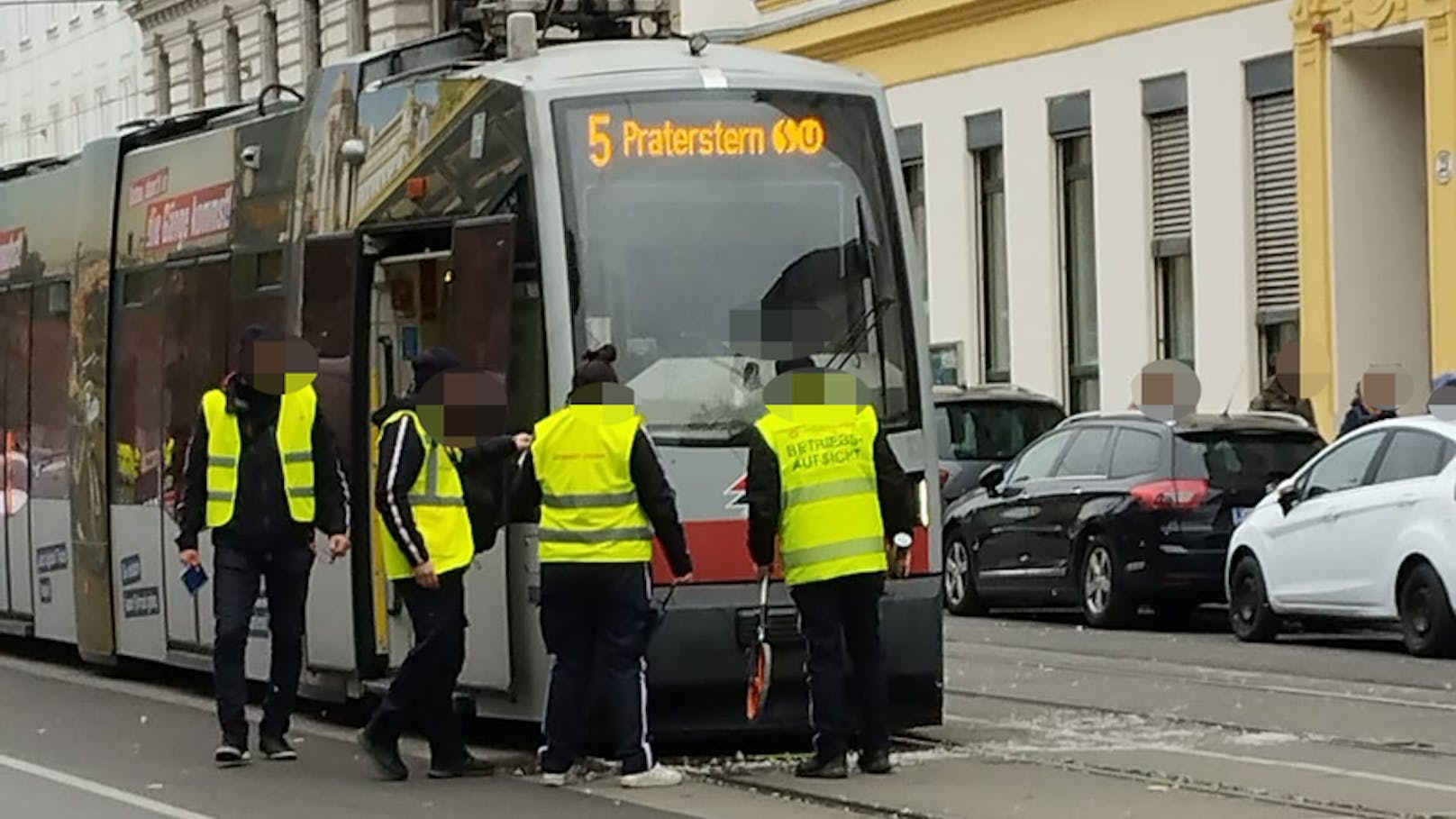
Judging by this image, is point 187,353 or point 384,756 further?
point 187,353

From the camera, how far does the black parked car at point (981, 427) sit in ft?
91.6

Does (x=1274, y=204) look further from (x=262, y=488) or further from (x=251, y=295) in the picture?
(x=262, y=488)

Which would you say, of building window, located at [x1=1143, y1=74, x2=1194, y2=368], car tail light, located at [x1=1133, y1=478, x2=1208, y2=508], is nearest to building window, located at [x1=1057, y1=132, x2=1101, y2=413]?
building window, located at [x1=1143, y1=74, x2=1194, y2=368]

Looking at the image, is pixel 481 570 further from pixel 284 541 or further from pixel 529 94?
pixel 529 94

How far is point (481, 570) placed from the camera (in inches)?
580

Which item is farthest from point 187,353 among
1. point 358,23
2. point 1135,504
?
point 358,23

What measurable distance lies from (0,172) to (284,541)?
28.8ft

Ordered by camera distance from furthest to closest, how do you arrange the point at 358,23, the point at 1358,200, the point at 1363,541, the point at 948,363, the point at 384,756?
the point at 358,23
the point at 948,363
the point at 1358,200
the point at 1363,541
the point at 384,756

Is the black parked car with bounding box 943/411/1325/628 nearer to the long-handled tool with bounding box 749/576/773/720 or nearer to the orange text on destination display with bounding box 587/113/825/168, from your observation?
the orange text on destination display with bounding box 587/113/825/168

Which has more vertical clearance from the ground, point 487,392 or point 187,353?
point 187,353

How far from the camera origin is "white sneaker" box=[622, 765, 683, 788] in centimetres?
1333

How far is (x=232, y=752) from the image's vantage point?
1460 centimetres

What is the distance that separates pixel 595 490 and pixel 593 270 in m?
1.29

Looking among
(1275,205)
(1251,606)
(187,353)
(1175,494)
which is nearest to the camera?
(187,353)
